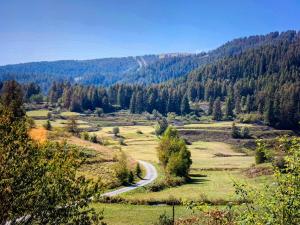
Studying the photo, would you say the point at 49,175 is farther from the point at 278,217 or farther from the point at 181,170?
the point at 181,170

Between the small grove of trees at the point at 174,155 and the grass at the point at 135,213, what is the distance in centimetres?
2687

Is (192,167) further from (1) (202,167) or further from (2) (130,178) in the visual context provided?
(2) (130,178)

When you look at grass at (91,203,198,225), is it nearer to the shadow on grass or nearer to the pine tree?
the shadow on grass

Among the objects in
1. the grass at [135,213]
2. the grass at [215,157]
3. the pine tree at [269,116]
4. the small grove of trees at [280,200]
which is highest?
the small grove of trees at [280,200]

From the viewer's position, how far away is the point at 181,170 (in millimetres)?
86438

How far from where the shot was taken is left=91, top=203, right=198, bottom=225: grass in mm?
48438

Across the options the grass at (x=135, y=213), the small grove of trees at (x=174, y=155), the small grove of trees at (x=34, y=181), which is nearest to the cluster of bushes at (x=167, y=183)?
the small grove of trees at (x=174, y=155)

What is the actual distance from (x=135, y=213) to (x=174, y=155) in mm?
37215

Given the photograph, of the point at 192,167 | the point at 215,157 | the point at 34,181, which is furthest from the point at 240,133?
the point at 34,181

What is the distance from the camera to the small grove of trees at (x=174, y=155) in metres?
86.6

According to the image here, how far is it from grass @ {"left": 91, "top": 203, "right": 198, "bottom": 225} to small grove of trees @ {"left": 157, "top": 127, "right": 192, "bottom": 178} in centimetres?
2687

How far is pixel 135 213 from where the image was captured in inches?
2119

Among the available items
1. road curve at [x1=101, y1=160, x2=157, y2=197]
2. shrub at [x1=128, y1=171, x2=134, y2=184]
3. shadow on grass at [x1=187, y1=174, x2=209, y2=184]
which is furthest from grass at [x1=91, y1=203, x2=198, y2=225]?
shadow on grass at [x1=187, y1=174, x2=209, y2=184]

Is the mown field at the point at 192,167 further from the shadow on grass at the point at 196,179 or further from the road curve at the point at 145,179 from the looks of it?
the road curve at the point at 145,179
